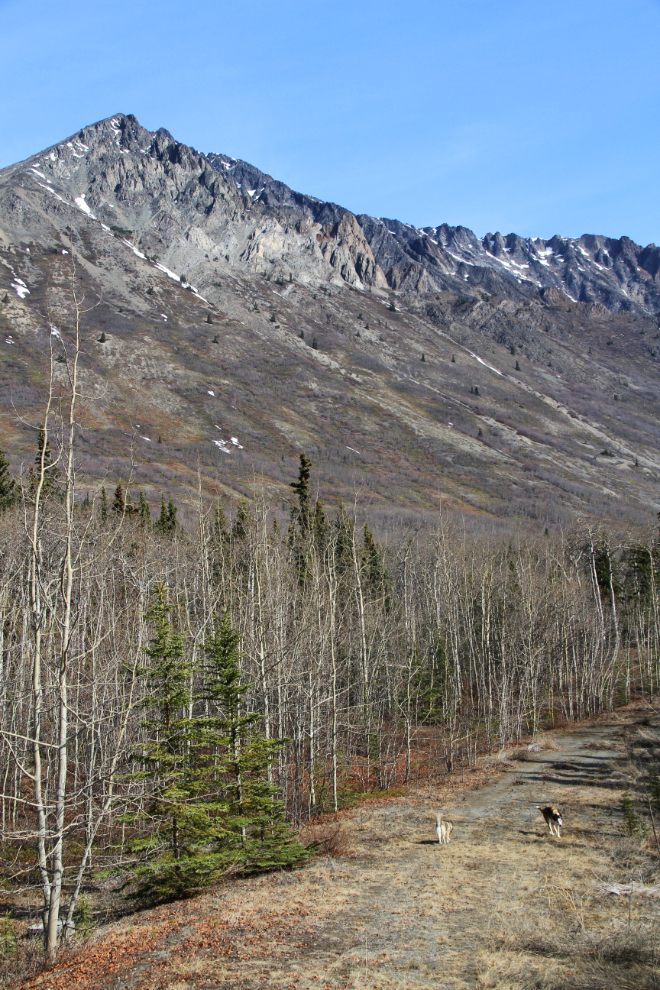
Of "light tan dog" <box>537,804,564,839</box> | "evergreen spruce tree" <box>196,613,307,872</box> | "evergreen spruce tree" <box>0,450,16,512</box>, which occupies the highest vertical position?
"evergreen spruce tree" <box>0,450,16,512</box>

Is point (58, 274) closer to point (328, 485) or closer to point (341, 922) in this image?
point (328, 485)

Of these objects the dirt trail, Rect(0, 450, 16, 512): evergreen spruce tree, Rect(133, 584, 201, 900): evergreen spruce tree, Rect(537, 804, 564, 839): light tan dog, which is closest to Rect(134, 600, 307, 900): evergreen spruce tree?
Rect(133, 584, 201, 900): evergreen spruce tree

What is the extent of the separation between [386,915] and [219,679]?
27.0ft

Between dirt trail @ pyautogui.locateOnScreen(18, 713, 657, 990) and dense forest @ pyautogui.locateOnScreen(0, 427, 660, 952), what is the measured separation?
1116 millimetres

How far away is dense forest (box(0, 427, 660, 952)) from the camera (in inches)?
427

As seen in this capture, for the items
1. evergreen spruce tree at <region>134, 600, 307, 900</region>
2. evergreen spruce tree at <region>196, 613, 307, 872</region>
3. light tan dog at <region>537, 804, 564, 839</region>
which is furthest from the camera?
light tan dog at <region>537, 804, 564, 839</region>

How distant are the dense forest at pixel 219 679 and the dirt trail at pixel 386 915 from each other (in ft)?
3.66

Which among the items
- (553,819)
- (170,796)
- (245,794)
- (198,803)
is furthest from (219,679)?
(553,819)

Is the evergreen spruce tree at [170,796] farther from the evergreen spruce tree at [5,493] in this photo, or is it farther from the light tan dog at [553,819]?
the evergreen spruce tree at [5,493]

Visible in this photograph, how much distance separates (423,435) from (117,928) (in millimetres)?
157338

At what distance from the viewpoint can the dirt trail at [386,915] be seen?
370 inches

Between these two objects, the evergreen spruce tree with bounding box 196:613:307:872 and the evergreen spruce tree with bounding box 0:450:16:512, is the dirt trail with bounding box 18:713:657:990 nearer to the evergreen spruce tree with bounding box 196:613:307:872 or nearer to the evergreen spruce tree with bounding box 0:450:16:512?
the evergreen spruce tree with bounding box 196:613:307:872

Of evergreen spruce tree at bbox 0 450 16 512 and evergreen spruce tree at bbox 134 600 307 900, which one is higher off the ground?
evergreen spruce tree at bbox 0 450 16 512

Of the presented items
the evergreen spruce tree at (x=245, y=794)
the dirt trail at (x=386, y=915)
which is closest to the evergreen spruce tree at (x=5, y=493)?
the evergreen spruce tree at (x=245, y=794)
